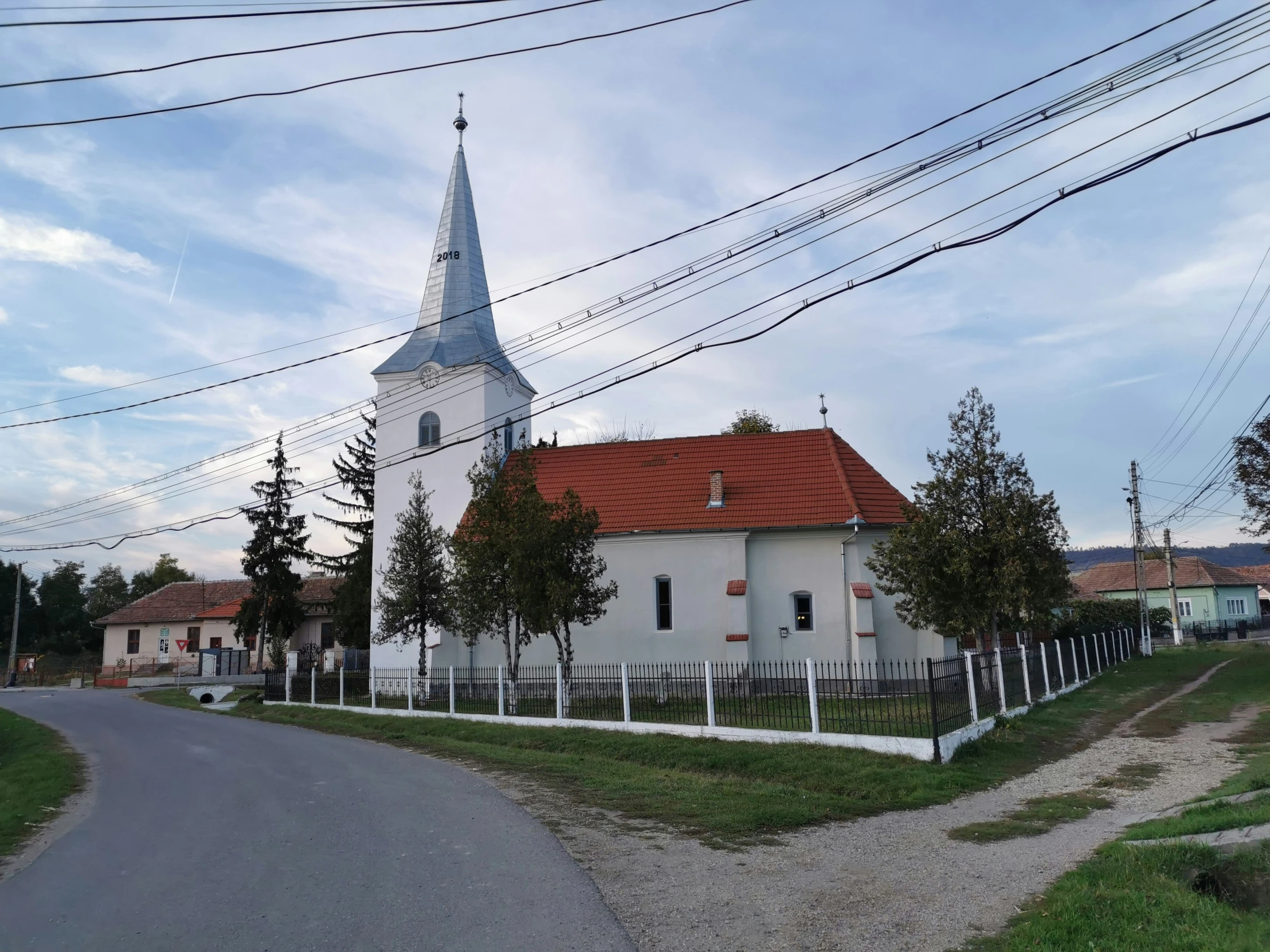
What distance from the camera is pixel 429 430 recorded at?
32.2 meters

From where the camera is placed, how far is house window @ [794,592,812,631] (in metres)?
26.4

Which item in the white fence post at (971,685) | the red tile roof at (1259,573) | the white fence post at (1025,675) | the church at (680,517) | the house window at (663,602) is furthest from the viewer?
the red tile roof at (1259,573)

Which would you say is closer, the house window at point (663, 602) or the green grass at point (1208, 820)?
the green grass at point (1208, 820)

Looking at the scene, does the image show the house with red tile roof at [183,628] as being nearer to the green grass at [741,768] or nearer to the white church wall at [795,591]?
the white church wall at [795,591]

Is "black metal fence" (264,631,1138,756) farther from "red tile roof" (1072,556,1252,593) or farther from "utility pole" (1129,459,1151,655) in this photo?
"red tile roof" (1072,556,1252,593)

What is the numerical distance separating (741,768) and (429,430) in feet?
72.5

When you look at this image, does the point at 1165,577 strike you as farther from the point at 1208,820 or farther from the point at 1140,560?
the point at 1208,820

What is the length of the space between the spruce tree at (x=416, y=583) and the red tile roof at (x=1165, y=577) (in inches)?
2283

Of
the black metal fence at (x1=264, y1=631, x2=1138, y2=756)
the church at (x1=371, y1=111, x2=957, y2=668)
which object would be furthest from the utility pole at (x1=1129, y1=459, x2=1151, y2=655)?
the church at (x1=371, y1=111, x2=957, y2=668)

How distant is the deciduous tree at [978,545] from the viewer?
1864 centimetres

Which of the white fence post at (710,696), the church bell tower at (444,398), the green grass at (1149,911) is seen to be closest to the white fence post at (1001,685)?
the white fence post at (710,696)

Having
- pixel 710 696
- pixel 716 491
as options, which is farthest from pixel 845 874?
pixel 716 491

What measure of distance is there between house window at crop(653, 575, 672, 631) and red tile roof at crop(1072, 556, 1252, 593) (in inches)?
2056

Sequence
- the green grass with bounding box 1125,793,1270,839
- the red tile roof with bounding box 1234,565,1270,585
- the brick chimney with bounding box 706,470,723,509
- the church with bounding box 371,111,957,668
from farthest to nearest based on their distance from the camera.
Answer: the red tile roof with bounding box 1234,565,1270,585, the brick chimney with bounding box 706,470,723,509, the church with bounding box 371,111,957,668, the green grass with bounding box 1125,793,1270,839
